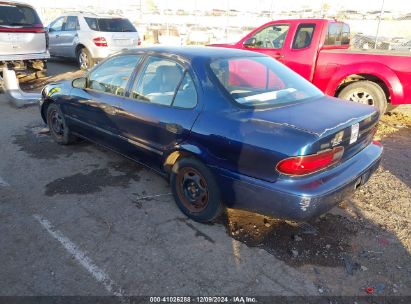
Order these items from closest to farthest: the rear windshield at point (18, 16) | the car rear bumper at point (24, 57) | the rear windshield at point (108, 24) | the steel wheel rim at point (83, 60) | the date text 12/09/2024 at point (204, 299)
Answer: the date text 12/09/2024 at point (204, 299)
the rear windshield at point (18, 16)
the car rear bumper at point (24, 57)
the rear windshield at point (108, 24)
the steel wheel rim at point (83, 60)

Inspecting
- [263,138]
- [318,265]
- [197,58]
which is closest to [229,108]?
[263,138]

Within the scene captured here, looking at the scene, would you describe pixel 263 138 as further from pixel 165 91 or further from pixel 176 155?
pixel 165 91

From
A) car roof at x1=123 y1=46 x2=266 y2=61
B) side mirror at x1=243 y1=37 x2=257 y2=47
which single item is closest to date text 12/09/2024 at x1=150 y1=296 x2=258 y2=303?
car roof at x1=123 y1=46 x2=266 y2=61

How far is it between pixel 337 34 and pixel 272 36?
1.35 m

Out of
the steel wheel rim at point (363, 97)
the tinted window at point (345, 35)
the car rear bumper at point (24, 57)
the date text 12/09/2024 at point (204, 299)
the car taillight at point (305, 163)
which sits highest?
the tinted window at point (345, 35)

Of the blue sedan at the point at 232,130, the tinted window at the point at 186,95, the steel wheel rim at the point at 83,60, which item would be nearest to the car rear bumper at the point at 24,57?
the steel wheel rim at the point at 83,60

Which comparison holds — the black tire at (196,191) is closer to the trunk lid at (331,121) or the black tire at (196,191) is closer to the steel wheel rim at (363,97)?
the trunk lid at (331,121)

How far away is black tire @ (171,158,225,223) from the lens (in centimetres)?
318

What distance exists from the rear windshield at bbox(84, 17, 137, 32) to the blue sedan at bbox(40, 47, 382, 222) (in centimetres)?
768

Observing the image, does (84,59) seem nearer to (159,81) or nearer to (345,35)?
(345,35)

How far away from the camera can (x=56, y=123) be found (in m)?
5.36

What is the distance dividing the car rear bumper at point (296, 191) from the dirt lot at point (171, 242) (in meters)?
0.43

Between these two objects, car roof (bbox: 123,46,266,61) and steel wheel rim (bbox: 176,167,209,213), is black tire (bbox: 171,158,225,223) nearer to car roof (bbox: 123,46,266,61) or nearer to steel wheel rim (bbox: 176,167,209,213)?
steel wheel rim (bbox: 176,167,209,213)

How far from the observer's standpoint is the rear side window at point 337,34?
23.6 ft
